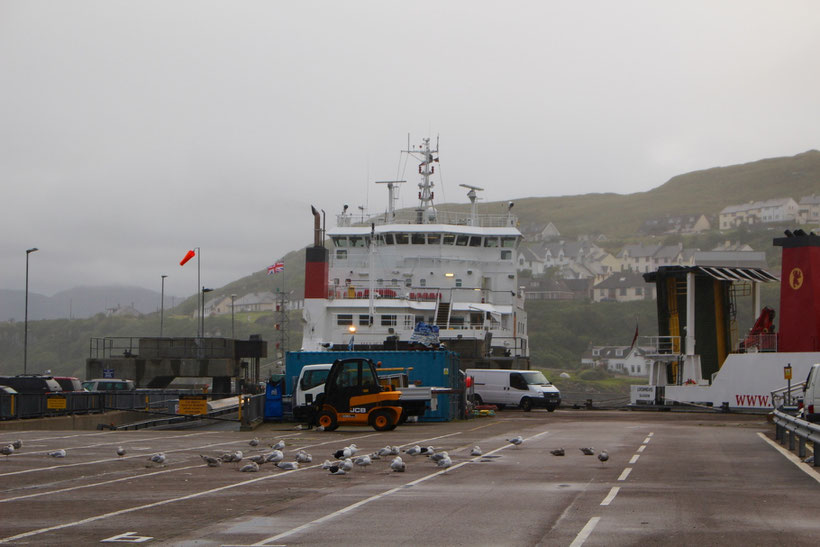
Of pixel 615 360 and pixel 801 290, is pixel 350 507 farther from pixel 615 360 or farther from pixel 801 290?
pixel 615 360

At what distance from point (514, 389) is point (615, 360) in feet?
330

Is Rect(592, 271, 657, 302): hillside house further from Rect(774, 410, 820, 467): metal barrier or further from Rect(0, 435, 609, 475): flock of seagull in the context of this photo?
Rect(0, 435, 609, 475): flock of seagull

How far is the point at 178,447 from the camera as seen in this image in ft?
71.6

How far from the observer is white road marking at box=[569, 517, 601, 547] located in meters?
9.55

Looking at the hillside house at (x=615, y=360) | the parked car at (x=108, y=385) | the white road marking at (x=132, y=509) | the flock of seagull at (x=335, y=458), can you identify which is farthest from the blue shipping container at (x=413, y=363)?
the hillside house at (x=615, y=360)

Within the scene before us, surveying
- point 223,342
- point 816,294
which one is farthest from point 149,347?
point 816,294

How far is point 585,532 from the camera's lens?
10188mm

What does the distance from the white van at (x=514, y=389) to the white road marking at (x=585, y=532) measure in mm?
31430

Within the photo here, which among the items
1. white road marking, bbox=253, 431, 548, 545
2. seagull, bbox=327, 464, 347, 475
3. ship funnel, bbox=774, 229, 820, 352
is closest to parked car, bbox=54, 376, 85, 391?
white road marking, bbox=253, 431, 548, 545

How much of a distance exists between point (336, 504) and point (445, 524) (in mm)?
2063

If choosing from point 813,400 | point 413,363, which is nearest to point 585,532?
point 813,400

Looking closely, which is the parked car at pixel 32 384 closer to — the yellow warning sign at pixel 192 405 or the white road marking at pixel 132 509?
the yellow warning sign at pixel 192 405

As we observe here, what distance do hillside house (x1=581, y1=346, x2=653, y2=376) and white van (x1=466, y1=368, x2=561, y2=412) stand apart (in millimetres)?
91269

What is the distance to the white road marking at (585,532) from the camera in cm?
955
